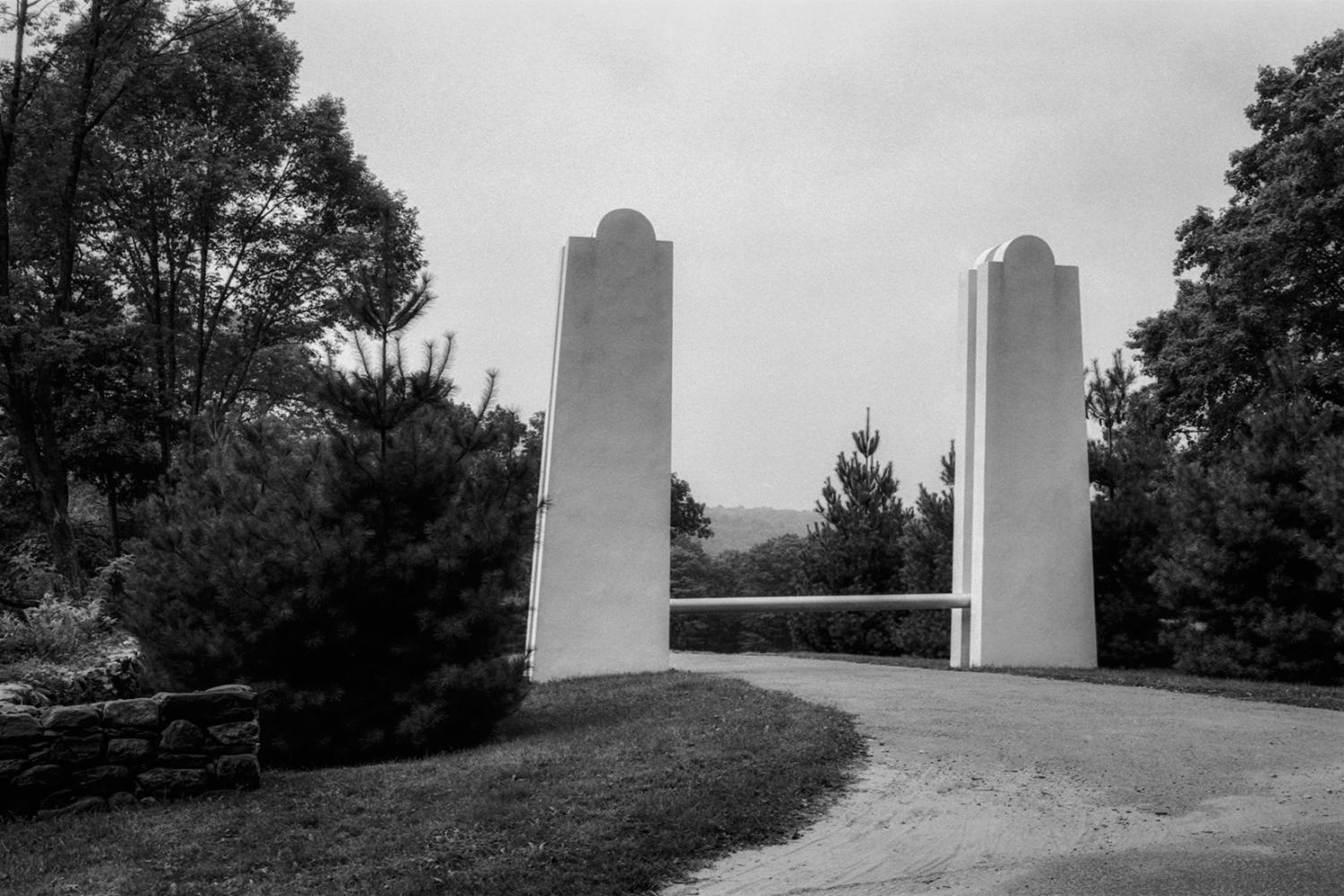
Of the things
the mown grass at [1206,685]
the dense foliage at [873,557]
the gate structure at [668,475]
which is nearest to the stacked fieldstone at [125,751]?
the gate structure at [668,475]

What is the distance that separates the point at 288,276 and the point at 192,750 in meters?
18.7

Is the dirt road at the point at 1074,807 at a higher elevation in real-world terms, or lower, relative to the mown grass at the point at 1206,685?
lower

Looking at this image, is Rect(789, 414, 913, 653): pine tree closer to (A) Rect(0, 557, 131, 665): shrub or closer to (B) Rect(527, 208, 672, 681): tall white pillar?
(B) Rect(527, 208, 672, 681): tall white pillar

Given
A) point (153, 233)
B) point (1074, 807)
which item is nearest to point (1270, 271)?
point (1074, 807)

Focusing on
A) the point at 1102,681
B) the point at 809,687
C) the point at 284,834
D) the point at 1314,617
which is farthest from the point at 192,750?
the point at 1314,617

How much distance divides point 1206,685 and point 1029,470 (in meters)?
3.32

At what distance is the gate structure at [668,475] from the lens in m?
12.7

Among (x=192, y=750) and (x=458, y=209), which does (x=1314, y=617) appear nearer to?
(x=192, y=750)

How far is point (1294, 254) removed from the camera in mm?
19672

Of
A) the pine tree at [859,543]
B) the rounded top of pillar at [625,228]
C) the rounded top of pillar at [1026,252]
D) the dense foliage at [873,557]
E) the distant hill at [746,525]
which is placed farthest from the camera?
the distant hill at [746,525]

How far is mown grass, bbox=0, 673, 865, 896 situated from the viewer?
5223mm

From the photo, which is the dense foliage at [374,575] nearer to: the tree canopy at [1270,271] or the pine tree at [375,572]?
the pine tree at [375,572]

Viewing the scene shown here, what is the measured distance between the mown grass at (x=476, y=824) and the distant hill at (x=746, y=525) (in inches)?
2036

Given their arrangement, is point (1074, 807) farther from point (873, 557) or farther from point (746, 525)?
point (746, 525)
